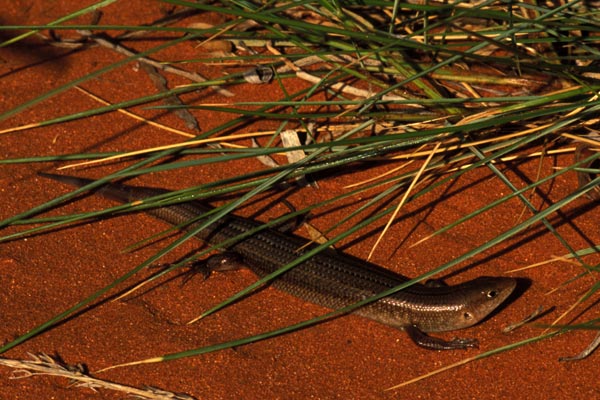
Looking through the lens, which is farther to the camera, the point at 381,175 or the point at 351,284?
the point at 381,175

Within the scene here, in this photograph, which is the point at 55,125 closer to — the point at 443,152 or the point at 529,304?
the point at 443,152

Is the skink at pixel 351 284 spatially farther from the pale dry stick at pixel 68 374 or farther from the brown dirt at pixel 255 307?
the pale dry stick at pixel 68 374

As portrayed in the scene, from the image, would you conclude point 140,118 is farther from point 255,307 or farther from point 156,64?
point 255,307

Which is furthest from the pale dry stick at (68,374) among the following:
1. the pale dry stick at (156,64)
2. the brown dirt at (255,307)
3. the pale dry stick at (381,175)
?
the pale dry stick at (156,64)

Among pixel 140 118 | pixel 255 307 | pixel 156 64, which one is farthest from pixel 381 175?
pixel 156 64

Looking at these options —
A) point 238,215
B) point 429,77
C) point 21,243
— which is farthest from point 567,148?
point 21,243

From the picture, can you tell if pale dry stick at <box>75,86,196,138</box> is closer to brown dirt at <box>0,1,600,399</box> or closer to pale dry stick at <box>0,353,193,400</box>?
brown dirt at <box>0,1,600,399</box>
